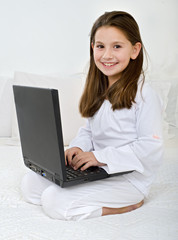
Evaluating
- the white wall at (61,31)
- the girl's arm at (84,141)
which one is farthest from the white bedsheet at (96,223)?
the white wall at (61,31)

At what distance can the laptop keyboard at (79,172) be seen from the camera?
1129 millimetres

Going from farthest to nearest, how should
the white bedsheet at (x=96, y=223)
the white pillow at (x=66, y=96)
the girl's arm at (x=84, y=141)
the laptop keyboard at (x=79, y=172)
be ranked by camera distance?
1. the white pillow at (x=66, y=96)
2. the girl's arm at (x=84, y=141)
3. the laptop keyboard at (x=79, y=172)
4. the white bedsheet at (x=96, y=223)

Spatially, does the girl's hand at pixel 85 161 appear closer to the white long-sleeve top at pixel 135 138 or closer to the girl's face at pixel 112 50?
the white long-sleeve top at pixel 135 138

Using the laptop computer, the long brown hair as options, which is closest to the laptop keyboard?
the laptop computer

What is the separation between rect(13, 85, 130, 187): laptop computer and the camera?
39.4 inches

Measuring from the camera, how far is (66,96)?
82.5 inches

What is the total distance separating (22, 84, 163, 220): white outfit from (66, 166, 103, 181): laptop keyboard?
0.11 feet

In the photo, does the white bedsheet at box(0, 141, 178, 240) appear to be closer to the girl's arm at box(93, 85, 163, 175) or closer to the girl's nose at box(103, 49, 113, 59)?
the girl's arm at box(93, 85, 163, 175)

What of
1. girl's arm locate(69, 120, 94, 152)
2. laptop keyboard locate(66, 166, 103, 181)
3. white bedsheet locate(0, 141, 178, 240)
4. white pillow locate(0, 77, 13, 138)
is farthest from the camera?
white pillow locate(0, 77, 13, 138)

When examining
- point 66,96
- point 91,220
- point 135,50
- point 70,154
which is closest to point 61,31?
point 66,96

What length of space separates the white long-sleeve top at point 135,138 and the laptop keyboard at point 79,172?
0.04m

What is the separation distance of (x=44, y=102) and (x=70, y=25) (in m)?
1.63

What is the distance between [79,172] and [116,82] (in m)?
0.37

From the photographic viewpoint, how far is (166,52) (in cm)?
245
